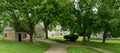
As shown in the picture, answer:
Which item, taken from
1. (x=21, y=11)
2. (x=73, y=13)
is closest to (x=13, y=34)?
(x=21, y=11)

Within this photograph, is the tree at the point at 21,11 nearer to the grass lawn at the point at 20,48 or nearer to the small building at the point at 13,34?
the grass lawn at the point at 20,48

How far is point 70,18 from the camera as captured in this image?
3353 cm

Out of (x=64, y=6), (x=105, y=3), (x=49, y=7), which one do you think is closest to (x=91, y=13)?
(x=105, y=3)

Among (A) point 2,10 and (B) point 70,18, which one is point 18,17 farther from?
(B) point 70,18

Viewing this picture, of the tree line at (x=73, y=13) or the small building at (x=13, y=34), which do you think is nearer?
the tree line at (x=73, y=13)

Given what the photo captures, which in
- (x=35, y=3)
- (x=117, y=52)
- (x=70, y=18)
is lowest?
(x=117, y=52)

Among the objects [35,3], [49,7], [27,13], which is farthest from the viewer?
[27,13]

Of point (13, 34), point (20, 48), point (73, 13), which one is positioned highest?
point (73, 13)

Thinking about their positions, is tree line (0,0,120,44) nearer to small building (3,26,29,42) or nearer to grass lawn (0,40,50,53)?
grass lawn (0,40,50,53)

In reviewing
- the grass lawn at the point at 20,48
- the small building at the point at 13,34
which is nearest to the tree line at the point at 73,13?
the grass lawn at the point at 20,48

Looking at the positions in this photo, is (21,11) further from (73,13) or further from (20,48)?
(73,13)

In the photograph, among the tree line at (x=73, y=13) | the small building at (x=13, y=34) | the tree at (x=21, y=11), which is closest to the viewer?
the tree at (x=21, y=11)

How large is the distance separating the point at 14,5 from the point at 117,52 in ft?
→ 62.1

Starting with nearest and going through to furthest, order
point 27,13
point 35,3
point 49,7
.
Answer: point 49,7 < point 35,3 < point 27,13
